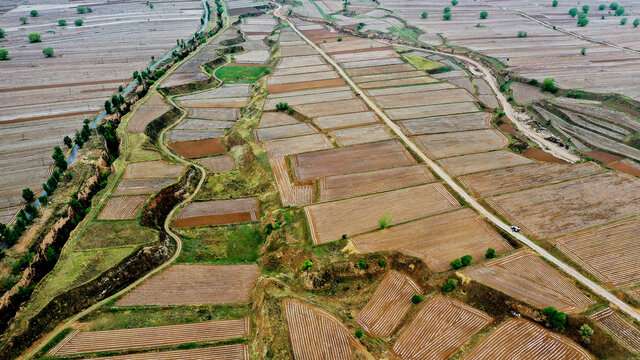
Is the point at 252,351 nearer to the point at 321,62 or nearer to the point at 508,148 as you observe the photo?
the point at 508,148

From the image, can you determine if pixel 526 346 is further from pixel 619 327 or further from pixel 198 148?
pixel 198 148

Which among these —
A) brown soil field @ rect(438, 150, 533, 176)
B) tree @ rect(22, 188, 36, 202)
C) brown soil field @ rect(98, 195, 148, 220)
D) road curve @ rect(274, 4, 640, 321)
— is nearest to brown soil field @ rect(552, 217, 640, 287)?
road curve @ rect(274, 4, 640, 321)

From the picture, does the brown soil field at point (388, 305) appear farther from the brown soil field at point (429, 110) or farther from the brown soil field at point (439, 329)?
the brown soil field at point (429, 110)

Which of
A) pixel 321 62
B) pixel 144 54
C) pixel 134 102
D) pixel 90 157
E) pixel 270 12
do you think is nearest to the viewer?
pixel 90 157

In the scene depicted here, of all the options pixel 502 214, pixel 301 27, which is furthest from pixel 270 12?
pixel 502 214

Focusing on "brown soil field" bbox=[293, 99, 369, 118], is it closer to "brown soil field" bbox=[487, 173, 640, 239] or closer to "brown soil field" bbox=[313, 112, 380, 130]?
"brown soil field" bbox=[313, 112, 380, 130]
